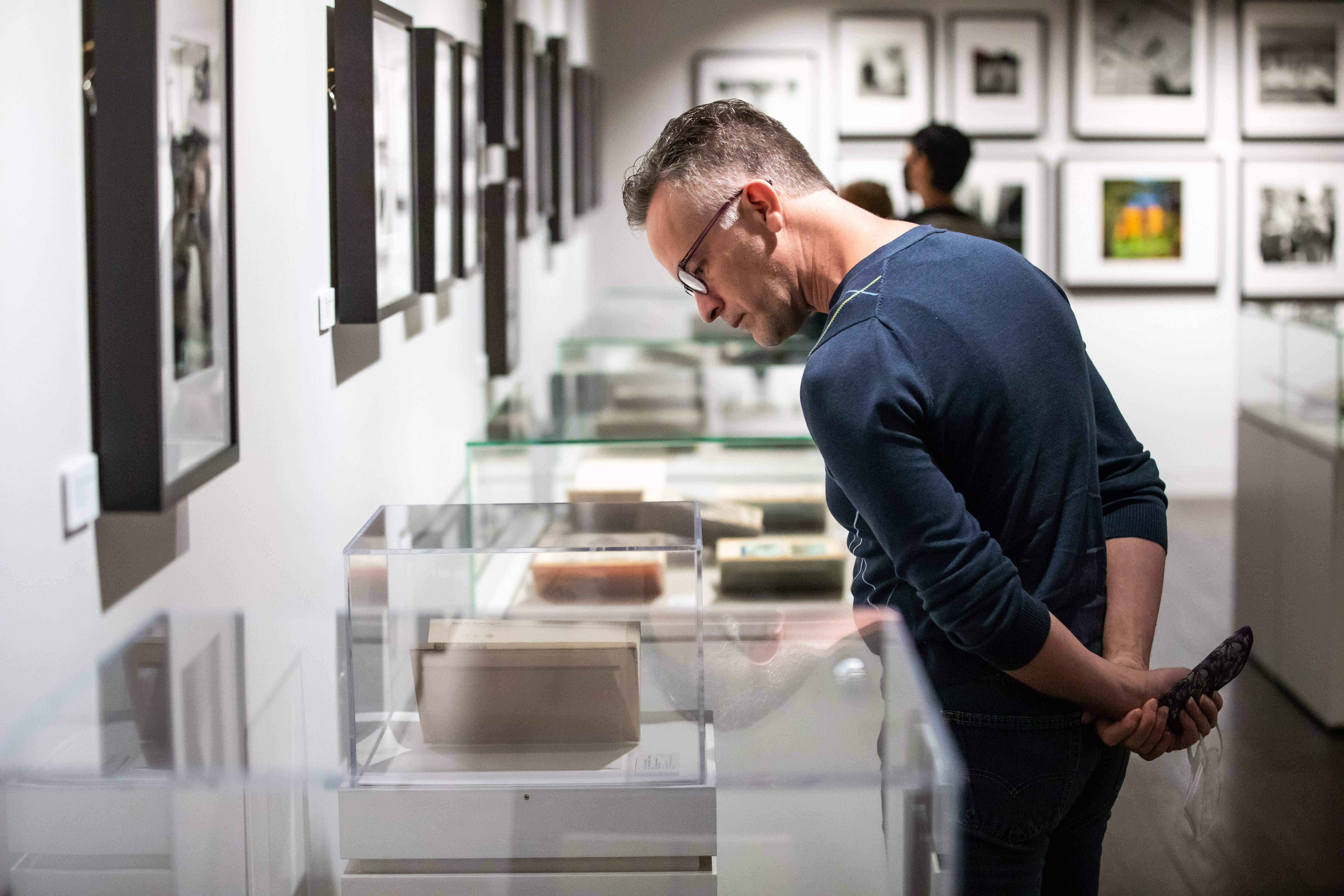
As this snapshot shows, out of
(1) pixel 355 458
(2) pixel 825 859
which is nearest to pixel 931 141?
(1) pixel 355 458

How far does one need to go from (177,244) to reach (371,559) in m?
0.45

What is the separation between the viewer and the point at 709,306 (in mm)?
1489

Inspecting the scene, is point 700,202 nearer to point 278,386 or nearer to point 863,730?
point 863,730

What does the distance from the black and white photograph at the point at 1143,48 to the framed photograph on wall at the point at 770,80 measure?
5.51 feet

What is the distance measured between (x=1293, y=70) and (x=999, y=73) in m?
1.70

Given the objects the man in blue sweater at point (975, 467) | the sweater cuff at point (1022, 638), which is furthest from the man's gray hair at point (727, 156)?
the sweater cuff at point (1022, 638)

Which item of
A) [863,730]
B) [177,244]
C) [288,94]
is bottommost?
[863,730]

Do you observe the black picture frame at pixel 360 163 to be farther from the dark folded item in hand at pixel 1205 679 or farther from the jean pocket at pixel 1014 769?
the dark folded item in hand at pixel 1205 679

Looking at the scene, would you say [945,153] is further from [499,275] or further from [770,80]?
[770,80]

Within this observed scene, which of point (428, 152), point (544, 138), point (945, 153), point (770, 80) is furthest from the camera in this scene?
point (770, 80)

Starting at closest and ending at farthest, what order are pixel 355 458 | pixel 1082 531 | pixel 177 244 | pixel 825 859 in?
pixel 825 859, pixel 1082 531, pixel 177 244, pixel 355 458

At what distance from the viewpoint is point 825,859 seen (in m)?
1.17

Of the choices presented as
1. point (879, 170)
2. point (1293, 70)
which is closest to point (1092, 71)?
point (1293, 70)

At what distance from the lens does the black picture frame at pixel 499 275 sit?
3.80m
